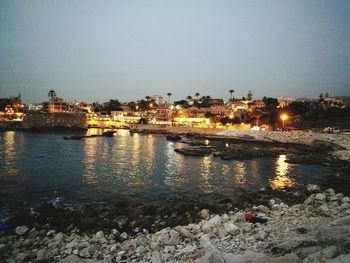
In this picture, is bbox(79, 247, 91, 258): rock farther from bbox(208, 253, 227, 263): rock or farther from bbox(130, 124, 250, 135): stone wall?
bbox(130, 124, 250, 135): stone wall

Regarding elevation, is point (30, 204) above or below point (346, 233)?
below

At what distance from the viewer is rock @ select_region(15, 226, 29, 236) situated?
1264 centimetres

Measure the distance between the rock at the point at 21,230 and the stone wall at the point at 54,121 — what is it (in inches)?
3960

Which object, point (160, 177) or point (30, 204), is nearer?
point (30, 204)

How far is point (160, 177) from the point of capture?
2834 cm

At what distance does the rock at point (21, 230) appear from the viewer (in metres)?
12.6

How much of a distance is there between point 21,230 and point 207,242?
8.56 metres

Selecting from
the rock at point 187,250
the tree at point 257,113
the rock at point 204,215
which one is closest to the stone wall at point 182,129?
the tree at point 257,113

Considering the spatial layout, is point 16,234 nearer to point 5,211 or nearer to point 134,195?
point 5,211

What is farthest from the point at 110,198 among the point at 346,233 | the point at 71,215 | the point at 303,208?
the point at 346,233

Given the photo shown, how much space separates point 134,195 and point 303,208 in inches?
453

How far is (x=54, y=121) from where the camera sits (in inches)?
4412

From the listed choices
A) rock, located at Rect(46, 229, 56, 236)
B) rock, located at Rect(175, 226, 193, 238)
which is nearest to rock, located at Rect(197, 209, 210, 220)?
rock, located at Rect(175, 226, 193, 238)

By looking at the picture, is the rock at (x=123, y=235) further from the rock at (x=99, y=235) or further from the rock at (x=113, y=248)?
the rock at (x=113, y=248)
